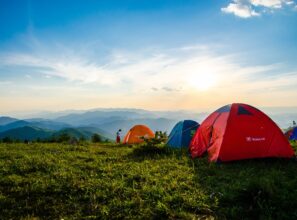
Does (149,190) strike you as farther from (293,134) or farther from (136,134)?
(293,134)

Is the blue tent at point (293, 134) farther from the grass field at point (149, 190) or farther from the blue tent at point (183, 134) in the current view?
the grass field at point (149, 190)

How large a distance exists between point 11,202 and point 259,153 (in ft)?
31.3

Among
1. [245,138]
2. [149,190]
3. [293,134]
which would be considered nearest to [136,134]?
[293,134]

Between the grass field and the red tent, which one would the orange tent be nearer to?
the red tent

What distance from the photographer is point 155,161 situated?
486 inches

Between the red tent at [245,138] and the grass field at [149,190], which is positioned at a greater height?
the red tent at [245,138]

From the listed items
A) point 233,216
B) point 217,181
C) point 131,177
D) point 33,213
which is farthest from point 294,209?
point 33,213

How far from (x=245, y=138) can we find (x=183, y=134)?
6414 mm

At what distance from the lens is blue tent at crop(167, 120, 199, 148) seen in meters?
17.5

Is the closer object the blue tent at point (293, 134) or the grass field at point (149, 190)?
the grass field at point (149, 190)

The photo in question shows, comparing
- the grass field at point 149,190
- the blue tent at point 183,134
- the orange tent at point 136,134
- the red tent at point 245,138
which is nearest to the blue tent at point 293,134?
the blue tent at point 183,134

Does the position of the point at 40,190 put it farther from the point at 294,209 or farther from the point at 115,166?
the point at 294,209

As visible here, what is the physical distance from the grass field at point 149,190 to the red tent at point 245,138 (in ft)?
1.53

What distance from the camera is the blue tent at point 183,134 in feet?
57.4
